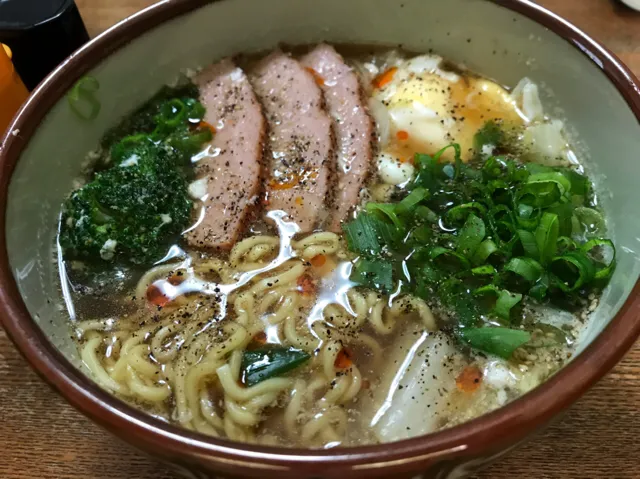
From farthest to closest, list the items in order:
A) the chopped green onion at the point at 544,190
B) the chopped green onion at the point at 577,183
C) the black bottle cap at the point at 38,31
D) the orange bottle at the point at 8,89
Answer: the black bottle cap at the point at 38,31 < the orange bottle at the point at 8,89 < the chopped green onion at the point at 577,183 < the chopped green onion at the point at 544,190

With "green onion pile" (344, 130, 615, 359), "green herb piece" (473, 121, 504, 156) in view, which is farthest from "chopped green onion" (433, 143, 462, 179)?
"green herb piece" (473, 121, 504, 156)

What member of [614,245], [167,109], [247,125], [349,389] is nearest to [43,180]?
[167,109]

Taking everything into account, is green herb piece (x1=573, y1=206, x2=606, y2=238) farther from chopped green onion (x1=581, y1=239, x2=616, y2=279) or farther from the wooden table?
the wooden table

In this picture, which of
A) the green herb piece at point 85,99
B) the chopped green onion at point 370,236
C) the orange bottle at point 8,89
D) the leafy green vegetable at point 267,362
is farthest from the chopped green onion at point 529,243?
the orange bottle at point 8,89

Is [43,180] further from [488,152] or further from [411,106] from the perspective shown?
[488,152]

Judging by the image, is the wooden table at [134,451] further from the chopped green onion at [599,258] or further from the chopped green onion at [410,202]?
the chopped green onion at [410,202]
